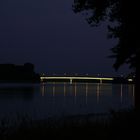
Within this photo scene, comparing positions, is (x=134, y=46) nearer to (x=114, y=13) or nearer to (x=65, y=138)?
(x=114, y=13)

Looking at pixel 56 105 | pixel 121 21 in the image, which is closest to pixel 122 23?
pixel 121 21

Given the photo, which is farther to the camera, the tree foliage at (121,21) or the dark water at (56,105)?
the dark water at (56,105)

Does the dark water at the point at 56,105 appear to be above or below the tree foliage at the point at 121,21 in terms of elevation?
below

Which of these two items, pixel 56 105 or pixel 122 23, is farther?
pixel 56 105

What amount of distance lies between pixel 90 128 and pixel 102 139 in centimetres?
264

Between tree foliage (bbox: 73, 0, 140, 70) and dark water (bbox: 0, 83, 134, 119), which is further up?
tree foliage (bbox: 73, 0, 140, 70)

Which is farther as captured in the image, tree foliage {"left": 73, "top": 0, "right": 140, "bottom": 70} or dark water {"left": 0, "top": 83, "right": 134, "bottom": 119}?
dark water {"left": 0, "top": 83, "right": 134, "bottom": 119}

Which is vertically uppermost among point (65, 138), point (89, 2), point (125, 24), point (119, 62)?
Answer: point (89, 2)

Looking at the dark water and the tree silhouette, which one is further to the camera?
the dark water

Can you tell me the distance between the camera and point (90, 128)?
15.3m

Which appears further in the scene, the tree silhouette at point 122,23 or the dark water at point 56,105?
the dark water at point 56,105

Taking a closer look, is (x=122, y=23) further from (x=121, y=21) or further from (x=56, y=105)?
(x=56, y=105)

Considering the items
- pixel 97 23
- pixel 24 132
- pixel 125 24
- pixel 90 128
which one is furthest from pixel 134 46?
pixel 24 132

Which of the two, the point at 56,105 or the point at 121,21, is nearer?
the point at 121,21
